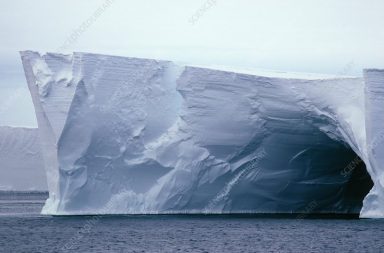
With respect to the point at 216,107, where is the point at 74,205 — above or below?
below

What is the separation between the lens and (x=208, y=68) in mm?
14461

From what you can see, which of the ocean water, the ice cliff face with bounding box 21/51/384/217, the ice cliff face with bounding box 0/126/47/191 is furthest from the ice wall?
the ice cliff face with bounding box 0/126/47/191

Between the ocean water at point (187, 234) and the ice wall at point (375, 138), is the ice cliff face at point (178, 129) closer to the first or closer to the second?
the ice wall at point (375, 138)

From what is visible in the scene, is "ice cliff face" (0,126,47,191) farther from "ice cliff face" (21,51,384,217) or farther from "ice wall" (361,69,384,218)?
"ice wall" (361,69,384,218)

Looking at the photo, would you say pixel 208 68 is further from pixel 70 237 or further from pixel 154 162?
Result: pixel 70 237

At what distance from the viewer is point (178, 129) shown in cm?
1463

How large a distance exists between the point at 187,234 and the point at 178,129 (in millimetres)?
2333

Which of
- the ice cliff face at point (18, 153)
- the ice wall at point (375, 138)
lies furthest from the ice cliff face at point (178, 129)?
the ice cliff face at point (18, 153)

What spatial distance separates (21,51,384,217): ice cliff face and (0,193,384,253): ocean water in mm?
557

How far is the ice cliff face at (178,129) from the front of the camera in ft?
45.6

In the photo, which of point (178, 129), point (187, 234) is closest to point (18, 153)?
point (178, 129)

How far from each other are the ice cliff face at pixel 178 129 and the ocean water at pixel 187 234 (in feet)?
1.83

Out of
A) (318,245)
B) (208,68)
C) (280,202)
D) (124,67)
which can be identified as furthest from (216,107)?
(318,245)

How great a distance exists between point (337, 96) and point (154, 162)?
3.48 metres
